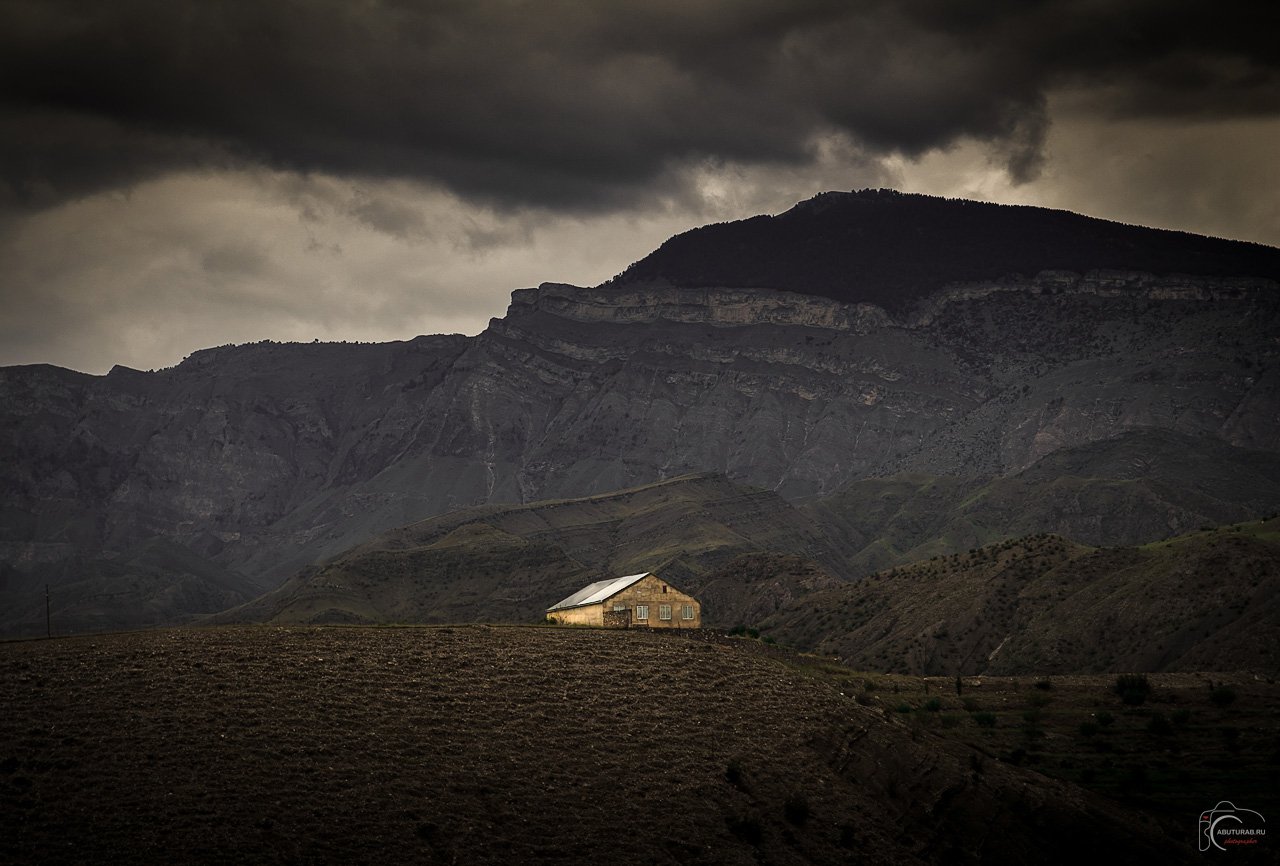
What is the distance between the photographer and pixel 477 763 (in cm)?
5159

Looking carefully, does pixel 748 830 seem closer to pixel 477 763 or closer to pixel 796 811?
pixel 796 811

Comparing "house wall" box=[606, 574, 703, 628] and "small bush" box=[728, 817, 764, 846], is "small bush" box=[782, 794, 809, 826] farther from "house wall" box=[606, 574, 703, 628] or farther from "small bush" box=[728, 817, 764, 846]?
"house wall" box=[606, 574, 703, 628]

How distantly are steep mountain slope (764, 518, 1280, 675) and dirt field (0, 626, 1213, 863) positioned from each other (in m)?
46.3

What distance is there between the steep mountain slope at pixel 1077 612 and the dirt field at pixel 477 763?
4630 cm

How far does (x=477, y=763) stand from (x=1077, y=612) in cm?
8083

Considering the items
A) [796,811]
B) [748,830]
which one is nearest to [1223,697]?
[796,811]

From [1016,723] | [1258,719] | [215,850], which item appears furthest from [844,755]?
[215,850]

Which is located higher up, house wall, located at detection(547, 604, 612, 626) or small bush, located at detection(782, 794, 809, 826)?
house wall, located at detection(547, 604, 612, 626)

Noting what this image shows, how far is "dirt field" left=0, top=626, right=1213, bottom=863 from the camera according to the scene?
44875 mm

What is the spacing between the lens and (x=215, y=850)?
139 feet

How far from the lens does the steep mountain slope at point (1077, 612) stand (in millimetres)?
107188

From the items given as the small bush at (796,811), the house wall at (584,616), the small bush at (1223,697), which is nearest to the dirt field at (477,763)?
the small bush at (796,811)

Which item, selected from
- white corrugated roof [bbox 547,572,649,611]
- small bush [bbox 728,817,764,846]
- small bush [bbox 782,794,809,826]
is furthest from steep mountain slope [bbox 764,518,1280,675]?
small bush [bbox 728,817,764,846]

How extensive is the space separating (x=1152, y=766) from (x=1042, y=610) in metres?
57.9
